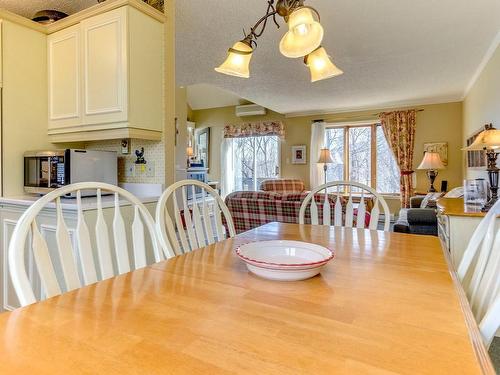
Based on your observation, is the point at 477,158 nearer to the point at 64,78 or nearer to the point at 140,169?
the point at 140,169

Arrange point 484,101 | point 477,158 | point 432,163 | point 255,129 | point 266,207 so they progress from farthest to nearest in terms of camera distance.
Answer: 1. point 255,129
2. point 432,163
3. point 477,158
4. point 484,101
5. point 266,207

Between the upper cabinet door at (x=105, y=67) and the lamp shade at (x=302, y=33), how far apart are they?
1213 mm

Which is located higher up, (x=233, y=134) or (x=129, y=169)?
(x=233, y=134)

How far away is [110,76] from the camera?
2.08 meters

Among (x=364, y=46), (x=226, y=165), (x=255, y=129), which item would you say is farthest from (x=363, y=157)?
(x=364, y=46)

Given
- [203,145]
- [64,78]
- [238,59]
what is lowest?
[238,59]

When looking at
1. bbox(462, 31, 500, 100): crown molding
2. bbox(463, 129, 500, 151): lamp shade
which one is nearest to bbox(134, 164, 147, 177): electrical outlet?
bbox(463, 129, 500, 151): lamp shade

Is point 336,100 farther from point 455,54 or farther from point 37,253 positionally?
→ point 37,253

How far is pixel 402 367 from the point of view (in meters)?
0.51

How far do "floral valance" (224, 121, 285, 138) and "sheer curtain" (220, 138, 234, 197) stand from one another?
0.23 meters

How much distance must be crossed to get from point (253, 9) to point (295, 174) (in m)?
4.94

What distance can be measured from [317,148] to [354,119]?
94 centimetres

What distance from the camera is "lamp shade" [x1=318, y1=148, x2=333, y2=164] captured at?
21.3 feet

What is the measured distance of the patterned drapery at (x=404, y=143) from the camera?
20.0 feet
